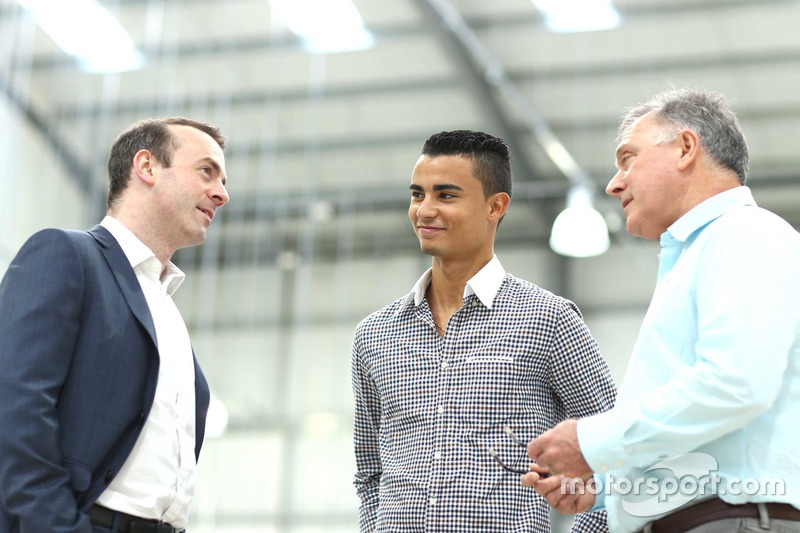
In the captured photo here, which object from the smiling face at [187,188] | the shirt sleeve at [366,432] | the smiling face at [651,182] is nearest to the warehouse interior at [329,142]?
the shirt sleeve at [366,432]

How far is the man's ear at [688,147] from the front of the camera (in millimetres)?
1868

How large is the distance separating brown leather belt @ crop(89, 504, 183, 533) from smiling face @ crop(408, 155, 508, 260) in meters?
0.82

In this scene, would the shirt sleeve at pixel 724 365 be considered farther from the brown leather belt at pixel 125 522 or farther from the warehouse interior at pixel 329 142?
the warehouse interior at pixel 329 142

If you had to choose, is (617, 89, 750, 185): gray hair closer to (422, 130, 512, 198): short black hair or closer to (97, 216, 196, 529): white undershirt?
(422, 130, 512, 198): short black hair

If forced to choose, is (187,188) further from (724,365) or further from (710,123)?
(724,365)

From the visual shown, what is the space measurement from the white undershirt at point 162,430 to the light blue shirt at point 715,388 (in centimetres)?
81

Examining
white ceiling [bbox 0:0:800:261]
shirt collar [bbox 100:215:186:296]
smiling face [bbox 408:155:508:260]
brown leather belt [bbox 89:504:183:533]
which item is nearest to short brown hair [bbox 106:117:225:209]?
shirt collar [bbox 100:215:186:296]

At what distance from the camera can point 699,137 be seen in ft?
6.17

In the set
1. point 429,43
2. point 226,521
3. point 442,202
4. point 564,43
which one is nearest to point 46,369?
point 442,202

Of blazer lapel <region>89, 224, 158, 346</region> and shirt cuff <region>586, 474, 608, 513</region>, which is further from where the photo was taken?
blazer lapel <region>89, 224, 158, 346</region>

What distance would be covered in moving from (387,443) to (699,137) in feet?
3.03

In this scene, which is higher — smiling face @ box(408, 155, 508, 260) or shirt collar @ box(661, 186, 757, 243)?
smiling face @ box(408, 155, 508, 260)

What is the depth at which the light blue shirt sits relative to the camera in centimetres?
156

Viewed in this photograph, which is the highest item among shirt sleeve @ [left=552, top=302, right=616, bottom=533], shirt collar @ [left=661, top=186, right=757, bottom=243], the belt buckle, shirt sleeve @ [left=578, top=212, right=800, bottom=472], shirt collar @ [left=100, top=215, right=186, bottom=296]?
shirt collar @ [left=100, top=215, right=186, bottom=296]
